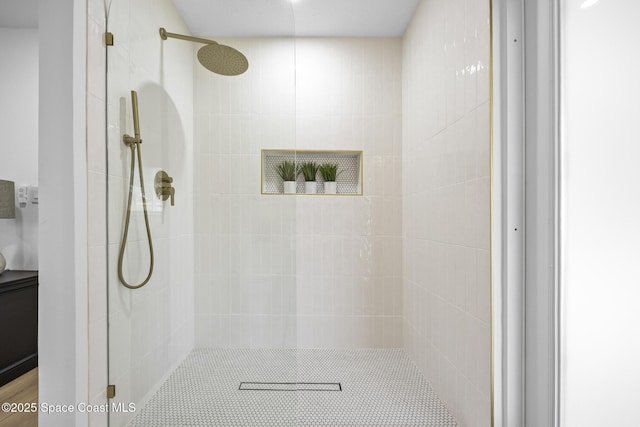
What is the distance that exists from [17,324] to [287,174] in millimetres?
2031

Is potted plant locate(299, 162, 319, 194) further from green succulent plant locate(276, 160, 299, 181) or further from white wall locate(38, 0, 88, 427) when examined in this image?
white wall locate(38, 0, 88, 427)

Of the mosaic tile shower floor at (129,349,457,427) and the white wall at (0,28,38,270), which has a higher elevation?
the white wall at (0,28,38,270)

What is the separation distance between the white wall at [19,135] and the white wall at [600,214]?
321cm

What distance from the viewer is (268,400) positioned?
1.50 meters

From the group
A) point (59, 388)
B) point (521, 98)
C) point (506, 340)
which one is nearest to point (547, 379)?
point (506, 340)

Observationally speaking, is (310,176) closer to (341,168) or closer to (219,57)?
(341,168)

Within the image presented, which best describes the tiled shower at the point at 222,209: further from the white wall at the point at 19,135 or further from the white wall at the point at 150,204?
the white wall at the point at 19,135

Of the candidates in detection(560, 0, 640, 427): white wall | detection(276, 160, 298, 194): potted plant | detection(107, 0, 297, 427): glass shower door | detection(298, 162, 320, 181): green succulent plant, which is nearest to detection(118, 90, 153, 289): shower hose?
detection(107, 0, 297, 427): glass shower door

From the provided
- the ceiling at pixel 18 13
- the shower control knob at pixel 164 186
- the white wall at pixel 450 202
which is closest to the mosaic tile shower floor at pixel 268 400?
the white wall at pixel 450 202

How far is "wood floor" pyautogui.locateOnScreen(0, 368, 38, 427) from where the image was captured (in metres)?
1.53

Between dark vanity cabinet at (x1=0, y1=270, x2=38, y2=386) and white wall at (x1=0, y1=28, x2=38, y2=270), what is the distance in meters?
0.25

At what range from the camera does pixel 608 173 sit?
104cm

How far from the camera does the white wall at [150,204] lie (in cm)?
144

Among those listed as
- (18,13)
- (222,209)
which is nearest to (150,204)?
(222,209)
